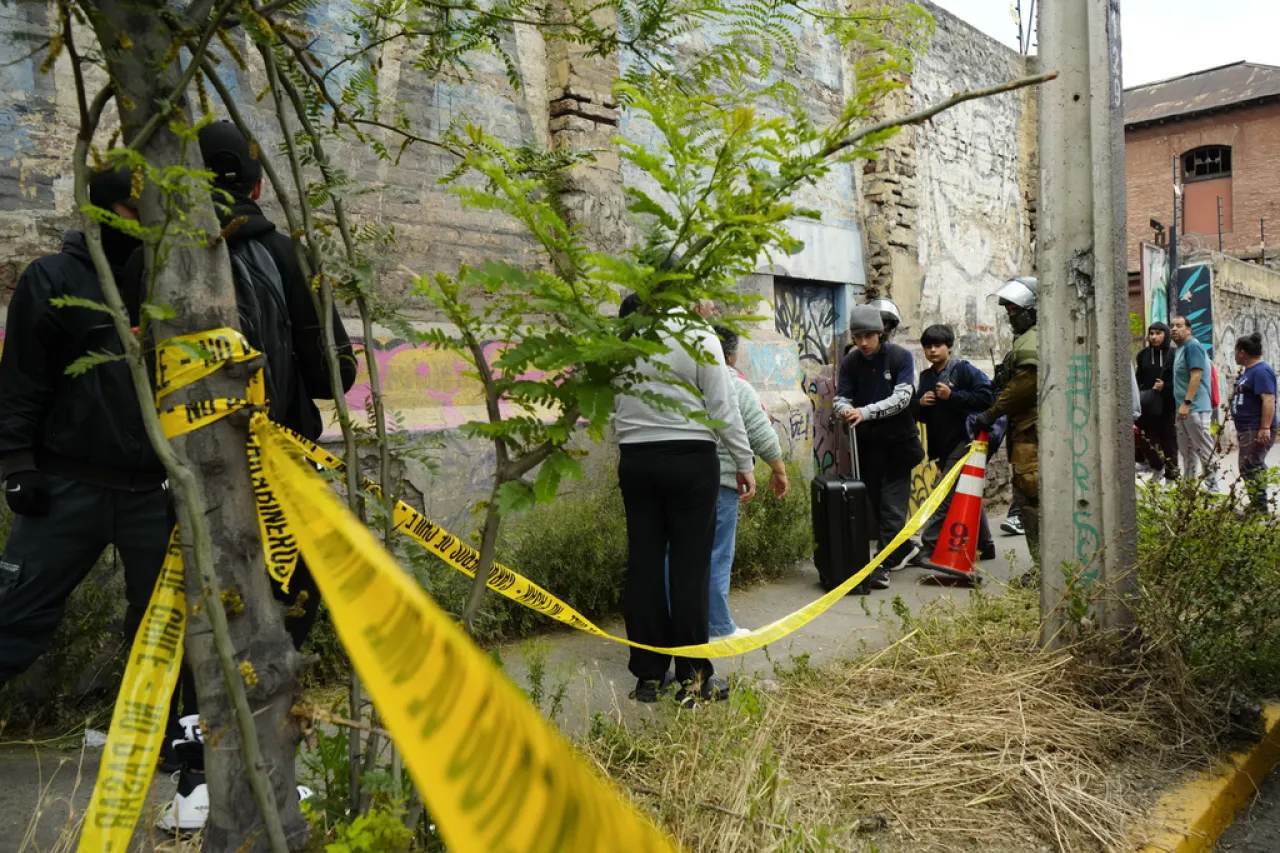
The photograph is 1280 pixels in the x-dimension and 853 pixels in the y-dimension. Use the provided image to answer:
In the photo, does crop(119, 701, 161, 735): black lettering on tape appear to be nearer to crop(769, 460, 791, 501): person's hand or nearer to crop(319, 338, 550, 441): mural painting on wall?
crop(769, 460, 791, 501): person's hand

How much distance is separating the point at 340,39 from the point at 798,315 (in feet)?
17.0

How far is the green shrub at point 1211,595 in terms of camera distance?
3.70 meters

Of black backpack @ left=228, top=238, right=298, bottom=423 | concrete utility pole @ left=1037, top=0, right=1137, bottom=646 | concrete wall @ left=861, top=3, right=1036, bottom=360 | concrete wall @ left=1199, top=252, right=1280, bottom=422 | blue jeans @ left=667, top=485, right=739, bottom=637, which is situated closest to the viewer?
black backpack @ left=228, top=238, right=298, bottom=423

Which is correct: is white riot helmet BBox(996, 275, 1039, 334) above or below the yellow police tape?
above

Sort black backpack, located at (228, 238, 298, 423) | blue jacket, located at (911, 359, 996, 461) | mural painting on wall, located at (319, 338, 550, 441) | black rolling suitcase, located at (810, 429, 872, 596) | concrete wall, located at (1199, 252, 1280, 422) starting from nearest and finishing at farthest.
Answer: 1. black backpack, located at (228, 238, 298, 423)
2. mural painting on wall, located at (319, 338, 550, 441)
3. black rolling suitcase, located at (810, 429, 872, 596)
4. blue jacket, located at (911, 359, 996, 461)
5. concrete wall, located at (1199, 252, 1280, 422)

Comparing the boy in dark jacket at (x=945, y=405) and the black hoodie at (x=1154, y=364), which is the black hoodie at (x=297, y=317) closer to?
the boy in dark jacket at (x=945, y=405)

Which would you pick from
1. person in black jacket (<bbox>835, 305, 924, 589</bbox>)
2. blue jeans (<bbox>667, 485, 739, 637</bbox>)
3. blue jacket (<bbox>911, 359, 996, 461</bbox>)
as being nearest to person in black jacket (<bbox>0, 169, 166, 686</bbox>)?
blue jeans (<bbox>667, 485, 739, 637</bbox>)

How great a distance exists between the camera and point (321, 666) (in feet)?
13.6

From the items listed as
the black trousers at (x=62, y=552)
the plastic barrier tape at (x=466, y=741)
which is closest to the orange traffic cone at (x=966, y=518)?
the black trousers at (x=62, y=552)

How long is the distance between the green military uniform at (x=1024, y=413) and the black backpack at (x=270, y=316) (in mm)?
4510

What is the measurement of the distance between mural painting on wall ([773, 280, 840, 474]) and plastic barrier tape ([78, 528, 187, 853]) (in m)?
7.48

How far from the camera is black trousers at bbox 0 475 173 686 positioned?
2.95 m

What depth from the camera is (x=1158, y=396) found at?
31.3ft

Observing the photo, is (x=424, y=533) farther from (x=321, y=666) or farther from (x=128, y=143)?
(x=321, y=666)
